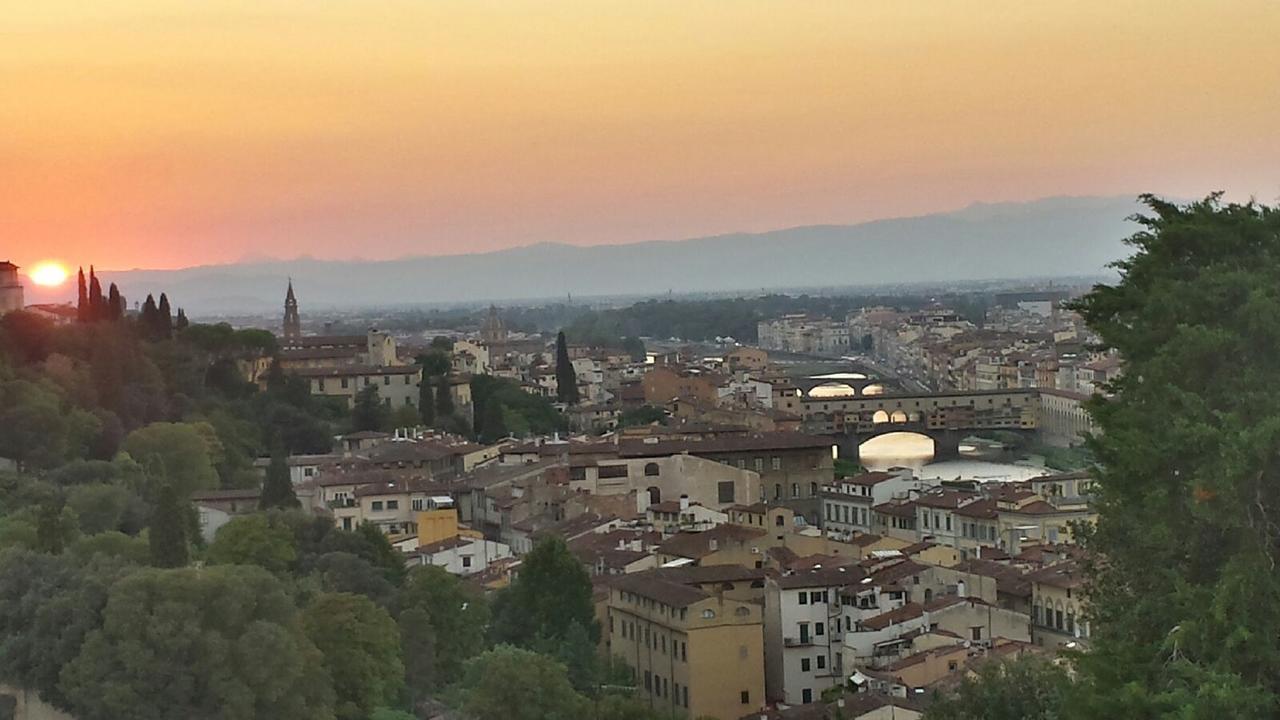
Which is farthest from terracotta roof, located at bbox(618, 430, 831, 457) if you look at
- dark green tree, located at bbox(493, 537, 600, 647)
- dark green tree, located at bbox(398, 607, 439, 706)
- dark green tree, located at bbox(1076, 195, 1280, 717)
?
dark green tree, located at bbox(1076, 195, 1280, 717)

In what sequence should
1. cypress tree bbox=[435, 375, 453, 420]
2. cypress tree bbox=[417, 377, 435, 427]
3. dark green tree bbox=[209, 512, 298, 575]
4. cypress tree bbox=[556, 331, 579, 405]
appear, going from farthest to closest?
cypress tree bbox=[556, 331, 579, 405] < cypress tree bbox=[435, 375, 453, 420] < cypress tree bbox=[417, 377, 435, 427] < dark green tree bbox=[209, 512, 298, 575]

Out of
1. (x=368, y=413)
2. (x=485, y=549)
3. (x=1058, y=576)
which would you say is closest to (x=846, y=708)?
(x=1058, y=576)

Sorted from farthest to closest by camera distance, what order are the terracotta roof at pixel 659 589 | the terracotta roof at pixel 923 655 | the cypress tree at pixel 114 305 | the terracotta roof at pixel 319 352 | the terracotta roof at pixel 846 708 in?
the terracotta roof at pixel 319 352 < the cypress tree at pixel 114 305 < the terracotta roof at pixel 659 589 < the terracotta roof at pixel 923 655 < the terracotta roof at pixel 846 708

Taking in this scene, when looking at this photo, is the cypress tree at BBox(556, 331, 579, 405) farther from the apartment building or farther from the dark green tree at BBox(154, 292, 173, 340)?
the apartment building

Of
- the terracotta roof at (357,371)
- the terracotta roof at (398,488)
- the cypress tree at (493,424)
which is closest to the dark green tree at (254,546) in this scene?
the terracotta roof at (398,488)

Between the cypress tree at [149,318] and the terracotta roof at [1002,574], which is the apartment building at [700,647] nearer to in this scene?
the terracotta roof at [1002,574]

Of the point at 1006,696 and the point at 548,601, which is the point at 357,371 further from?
the point at 1006,696
